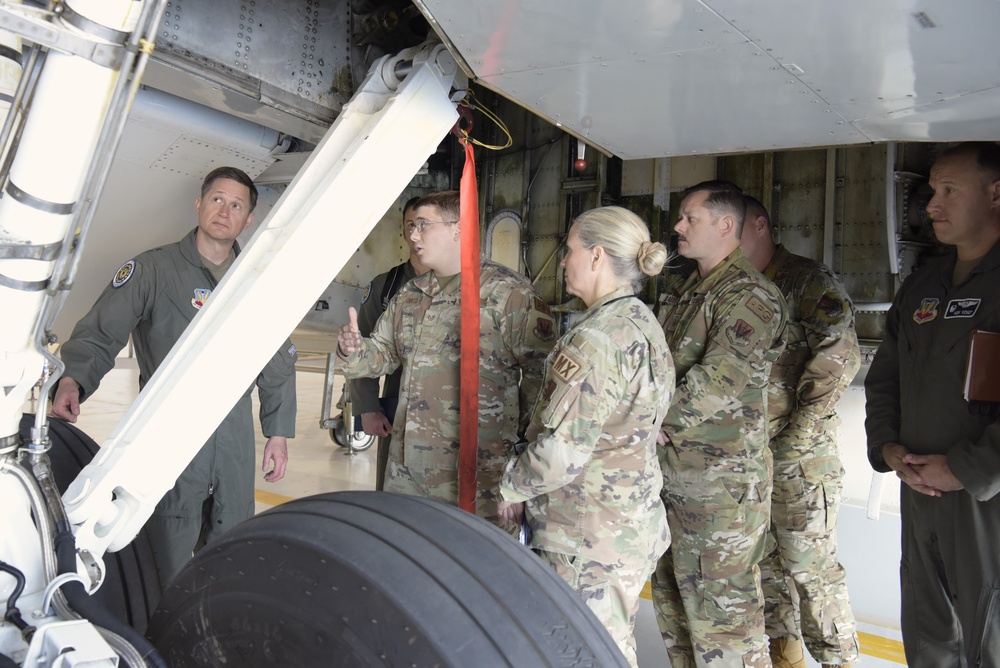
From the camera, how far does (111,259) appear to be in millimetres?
3230

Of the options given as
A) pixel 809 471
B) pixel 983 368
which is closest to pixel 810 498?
pixel 809 471

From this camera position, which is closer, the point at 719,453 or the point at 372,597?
the point at 372,597

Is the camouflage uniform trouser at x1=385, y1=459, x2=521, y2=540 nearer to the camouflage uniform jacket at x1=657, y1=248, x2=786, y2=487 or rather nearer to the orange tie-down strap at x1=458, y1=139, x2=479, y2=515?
the orange tie-down strap at x1=458, y1=139, x2=479, y2=515

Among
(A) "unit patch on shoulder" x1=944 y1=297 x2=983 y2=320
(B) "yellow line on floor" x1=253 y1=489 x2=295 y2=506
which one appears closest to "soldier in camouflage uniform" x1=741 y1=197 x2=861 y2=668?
(A) "unit patch on shoulder" x1=944 y1=297 x2=983 y2=320

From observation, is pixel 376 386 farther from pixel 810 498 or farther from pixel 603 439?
pixel 810 498

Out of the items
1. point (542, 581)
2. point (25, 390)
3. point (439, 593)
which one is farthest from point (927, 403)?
point (25, 390)

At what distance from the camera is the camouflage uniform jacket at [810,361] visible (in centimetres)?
288

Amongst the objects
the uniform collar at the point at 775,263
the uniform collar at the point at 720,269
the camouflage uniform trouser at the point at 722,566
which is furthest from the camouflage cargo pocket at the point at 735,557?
the uniform collar at the point at 775,263

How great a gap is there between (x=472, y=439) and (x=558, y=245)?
7.16ft

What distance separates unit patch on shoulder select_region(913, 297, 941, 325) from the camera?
2.19m

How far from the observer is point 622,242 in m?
1.96

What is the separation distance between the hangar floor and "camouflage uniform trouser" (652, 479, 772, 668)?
574 mm

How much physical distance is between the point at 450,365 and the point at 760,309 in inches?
37.1

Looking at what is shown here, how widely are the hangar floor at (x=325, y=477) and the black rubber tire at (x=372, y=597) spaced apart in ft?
5.83
